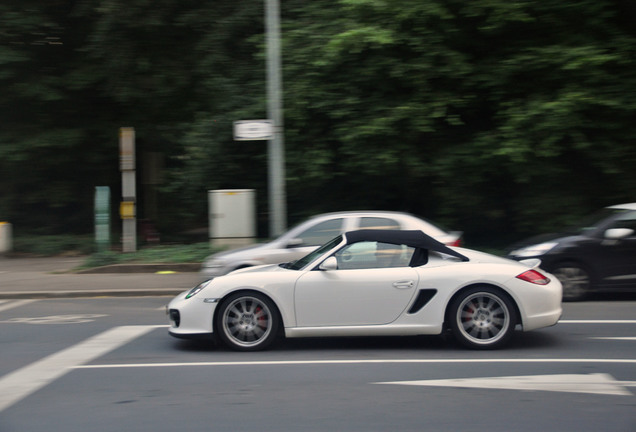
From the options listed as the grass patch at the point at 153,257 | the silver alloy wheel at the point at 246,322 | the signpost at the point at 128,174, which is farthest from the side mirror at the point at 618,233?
the signpost at the point at 128,174

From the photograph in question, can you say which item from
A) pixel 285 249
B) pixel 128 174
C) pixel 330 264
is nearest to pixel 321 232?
pixel 285 249

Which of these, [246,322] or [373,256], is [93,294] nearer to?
[246,322]

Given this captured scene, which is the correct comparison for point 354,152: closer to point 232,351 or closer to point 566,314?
Answer: point 566,314

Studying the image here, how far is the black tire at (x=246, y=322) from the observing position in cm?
712

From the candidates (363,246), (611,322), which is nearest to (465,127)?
(611,322)

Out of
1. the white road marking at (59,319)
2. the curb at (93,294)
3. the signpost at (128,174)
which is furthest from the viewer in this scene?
the signpost at (128,174)

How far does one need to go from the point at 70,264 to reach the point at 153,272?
3074 mm

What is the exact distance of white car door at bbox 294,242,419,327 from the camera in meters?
7.02

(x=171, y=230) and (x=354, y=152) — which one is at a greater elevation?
(x=354, y=152)

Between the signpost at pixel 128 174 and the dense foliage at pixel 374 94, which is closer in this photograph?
the dense foliage at pixel 374 94

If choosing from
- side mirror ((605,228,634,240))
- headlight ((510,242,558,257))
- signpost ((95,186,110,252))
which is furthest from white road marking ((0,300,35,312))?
side mirror ((605,228,634,240))

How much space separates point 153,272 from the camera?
14.1m

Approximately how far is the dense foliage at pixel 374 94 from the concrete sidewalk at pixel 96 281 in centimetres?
334

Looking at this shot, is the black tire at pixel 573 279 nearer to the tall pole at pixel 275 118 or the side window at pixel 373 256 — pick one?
the side window at pixel 373 256
